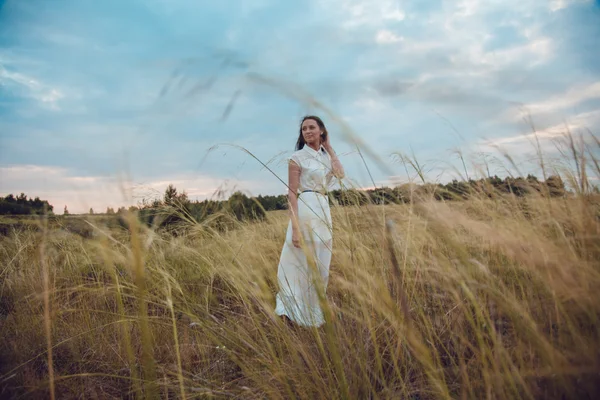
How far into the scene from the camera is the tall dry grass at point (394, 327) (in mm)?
1126

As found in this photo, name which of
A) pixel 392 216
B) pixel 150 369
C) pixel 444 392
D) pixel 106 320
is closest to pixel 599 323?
pixel 444 392

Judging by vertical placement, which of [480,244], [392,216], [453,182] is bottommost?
[480,244]

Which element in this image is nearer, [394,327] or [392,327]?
[394,327]

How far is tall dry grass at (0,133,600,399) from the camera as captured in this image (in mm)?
1126

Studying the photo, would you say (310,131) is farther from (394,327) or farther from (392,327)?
(394,327)

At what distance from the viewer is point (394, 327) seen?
1359 millimetres

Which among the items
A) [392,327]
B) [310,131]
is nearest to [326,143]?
[310,131]

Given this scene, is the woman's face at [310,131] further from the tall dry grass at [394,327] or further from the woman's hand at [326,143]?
the tall dry grass at [394,327]

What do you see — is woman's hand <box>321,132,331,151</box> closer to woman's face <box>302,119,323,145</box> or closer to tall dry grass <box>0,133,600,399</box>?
woman's face <box>302,119,323,145</box>

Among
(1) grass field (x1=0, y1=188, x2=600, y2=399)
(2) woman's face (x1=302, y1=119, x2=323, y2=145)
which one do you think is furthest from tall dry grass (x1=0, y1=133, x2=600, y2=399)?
(2) woman's face (x1=302, y1=119, x2=323, y2=145)

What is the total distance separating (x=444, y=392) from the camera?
3.67 feet

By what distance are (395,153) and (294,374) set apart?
1305mm

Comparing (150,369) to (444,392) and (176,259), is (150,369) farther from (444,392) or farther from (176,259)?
(176,259)

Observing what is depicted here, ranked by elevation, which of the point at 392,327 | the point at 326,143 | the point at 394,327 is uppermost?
the point at 326,143
